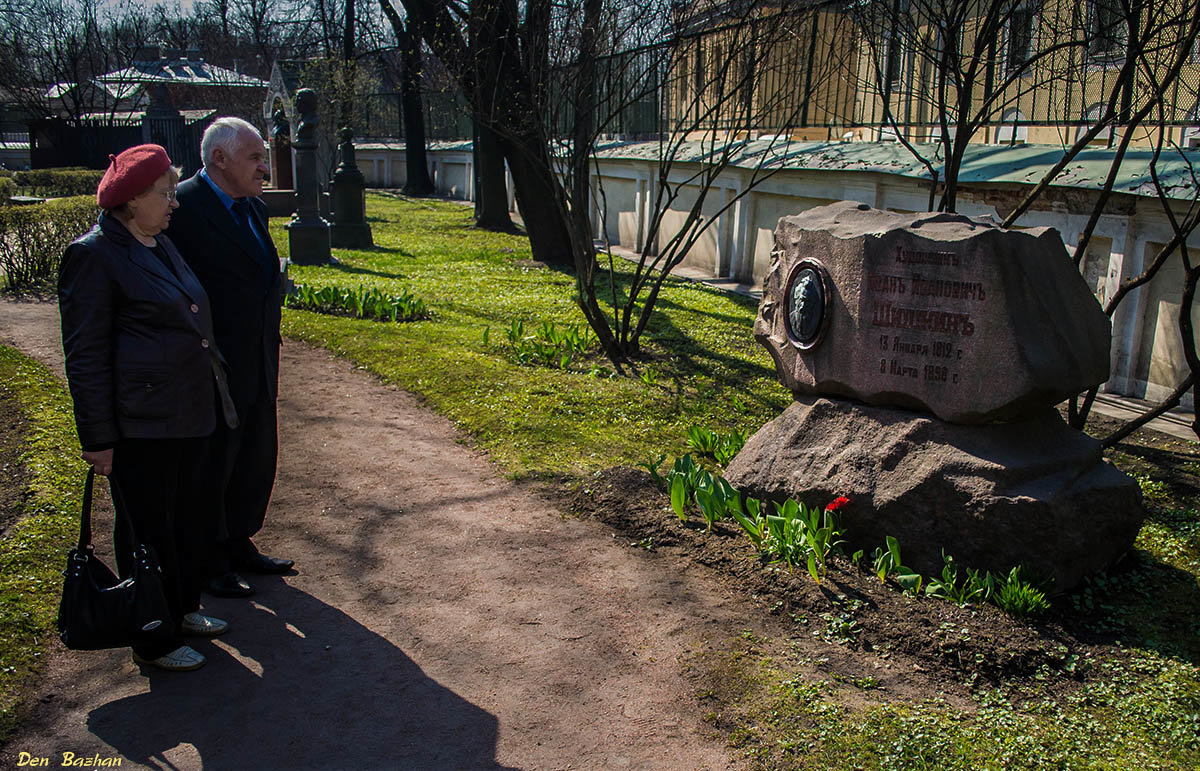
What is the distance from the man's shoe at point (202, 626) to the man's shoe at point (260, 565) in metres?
0.55

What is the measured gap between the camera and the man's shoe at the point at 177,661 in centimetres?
348

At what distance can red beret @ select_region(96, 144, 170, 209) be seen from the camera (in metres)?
3.22

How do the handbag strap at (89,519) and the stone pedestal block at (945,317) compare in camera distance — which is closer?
the handbag strap at (89,519)

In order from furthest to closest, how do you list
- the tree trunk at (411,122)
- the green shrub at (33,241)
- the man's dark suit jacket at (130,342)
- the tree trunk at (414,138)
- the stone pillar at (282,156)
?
the tree trunk at (414,138), the tree trunk at (411,122), the stone pillar at (282,156), the green shrub at (33,241), the man's dark suit jacket at (130,342)

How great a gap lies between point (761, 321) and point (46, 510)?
368 centimetres

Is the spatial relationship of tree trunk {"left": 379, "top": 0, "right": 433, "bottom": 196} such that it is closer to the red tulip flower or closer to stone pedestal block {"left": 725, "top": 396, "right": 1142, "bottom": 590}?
stone pedestal block {"left": 725, "top": 396, "right": 1142, "bottom": 590}

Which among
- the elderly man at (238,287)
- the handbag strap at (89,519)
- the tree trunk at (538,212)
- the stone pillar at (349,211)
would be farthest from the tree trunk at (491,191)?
the handbag strap at (89,519)

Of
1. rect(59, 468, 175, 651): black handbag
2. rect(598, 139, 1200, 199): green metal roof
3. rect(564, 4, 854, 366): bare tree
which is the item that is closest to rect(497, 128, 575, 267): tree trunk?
rect(564, 4, 854, 366): bare tree

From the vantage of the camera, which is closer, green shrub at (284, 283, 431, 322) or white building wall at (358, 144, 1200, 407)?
white building wall at (358, 144, 1200, 407)

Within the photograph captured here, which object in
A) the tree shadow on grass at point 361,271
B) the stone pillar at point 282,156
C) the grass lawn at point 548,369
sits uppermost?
the stone pillar at point 282,156

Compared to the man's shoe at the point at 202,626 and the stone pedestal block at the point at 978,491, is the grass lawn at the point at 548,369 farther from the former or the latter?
the man's shoe at the point at 202,626

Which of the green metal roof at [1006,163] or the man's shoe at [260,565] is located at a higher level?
the green metal roof at [1006,163]

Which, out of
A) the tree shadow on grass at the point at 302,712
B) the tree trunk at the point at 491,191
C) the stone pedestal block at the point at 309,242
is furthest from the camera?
the tree trunk at the point at 491,191

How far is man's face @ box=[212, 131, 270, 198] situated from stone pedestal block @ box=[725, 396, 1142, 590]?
2743mm
